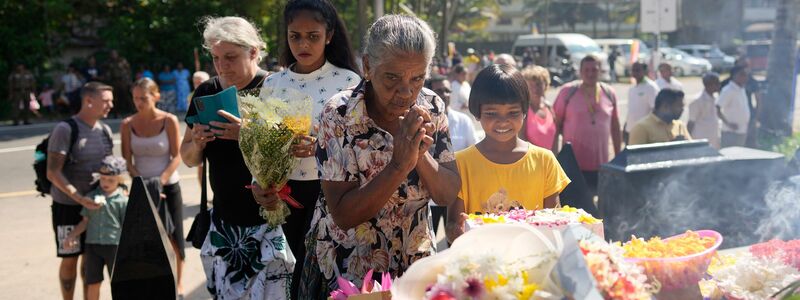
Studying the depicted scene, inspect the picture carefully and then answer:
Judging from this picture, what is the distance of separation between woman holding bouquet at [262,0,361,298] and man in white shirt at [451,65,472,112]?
6.00m

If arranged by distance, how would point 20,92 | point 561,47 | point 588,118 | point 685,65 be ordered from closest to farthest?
point 588,118 → point 20,92 → point 561,47 → point 685,65

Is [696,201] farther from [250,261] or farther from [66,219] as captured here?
[66,219]

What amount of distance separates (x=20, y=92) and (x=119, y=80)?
107 inches

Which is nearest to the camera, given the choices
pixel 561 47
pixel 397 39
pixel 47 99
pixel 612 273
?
pixel 612 273

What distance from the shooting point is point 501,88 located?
362cm

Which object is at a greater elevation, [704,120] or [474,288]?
[474,288]

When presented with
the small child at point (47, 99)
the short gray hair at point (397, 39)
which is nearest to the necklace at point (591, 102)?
the short gray hair at point (397, 39)

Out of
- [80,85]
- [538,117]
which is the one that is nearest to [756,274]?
[538,117]

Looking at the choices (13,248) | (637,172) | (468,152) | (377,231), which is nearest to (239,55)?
(468,152)

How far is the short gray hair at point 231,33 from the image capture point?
385cm

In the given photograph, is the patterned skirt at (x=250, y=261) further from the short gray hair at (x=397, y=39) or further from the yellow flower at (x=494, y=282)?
the yellow flower at (x=494, y=282)

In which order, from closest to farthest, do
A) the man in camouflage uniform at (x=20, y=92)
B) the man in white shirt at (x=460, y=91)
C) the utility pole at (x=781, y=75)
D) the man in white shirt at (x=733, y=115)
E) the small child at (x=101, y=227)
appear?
the small child at (x=101, y=227) < the man in white shirt at (x=460, y=91) < the man in white shirt at (x=733, y=115) < the utility pole at (x=781, y=75) < the man in camouflage uniform at (x=20, y=92)

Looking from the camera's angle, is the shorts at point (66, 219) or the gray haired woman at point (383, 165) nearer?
the gray haired woman at point (383, 165)

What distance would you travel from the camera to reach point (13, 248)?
314 inches
